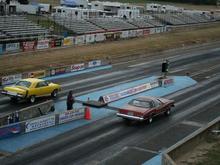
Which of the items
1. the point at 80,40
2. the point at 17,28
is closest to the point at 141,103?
the point at 80,40

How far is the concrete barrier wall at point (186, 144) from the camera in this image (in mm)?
20044

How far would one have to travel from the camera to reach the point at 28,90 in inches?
1240

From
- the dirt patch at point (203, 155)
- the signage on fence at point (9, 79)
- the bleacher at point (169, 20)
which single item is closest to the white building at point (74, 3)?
the bleacher at point (169, 20)

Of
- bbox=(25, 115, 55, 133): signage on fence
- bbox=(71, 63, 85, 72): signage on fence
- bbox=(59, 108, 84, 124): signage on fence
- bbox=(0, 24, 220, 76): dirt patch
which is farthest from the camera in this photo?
bbox=(0, 24, 220, 76): dirt patch

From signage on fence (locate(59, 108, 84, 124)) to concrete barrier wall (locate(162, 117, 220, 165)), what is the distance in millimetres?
7202

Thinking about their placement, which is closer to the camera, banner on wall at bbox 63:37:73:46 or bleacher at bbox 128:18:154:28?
banner on wall at bbox 63:37:73:46

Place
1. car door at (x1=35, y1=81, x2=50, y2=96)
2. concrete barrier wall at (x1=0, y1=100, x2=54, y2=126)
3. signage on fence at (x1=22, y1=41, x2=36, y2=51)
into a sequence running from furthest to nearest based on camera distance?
signage on fence at (x1=22, y1=41, x2=36, y2=51) < car door at (x1=35, y1=81, x2=50, y2=96) < concrete barrier wall at (x1=0, y1=100, x2=54, y2=126)

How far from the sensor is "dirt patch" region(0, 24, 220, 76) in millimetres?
47003

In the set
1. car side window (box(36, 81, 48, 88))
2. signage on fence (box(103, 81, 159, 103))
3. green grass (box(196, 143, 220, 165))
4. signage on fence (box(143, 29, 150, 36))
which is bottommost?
green grass (box(196, 143, 220, 165))

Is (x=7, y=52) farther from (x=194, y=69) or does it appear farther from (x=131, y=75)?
(x=194, y=69)

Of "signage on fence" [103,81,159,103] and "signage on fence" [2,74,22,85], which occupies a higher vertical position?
"signage on fence" [2,74,22,85]

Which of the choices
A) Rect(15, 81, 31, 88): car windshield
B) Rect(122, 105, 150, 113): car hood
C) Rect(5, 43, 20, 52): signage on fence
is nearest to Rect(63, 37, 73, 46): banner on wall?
Rect(5, 43, 20, 52): signage on fence

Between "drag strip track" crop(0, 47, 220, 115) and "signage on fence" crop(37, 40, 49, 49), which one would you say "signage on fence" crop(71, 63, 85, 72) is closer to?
"drag strip track" crop(0, 47, 220, 115)

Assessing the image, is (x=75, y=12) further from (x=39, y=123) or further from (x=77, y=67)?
(x=39, y=123)
